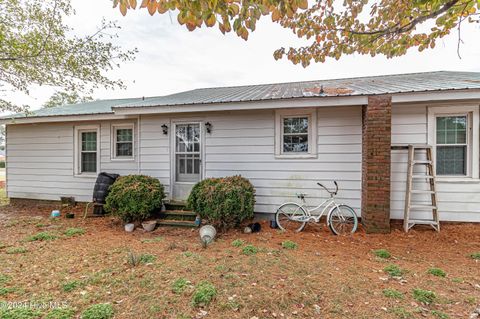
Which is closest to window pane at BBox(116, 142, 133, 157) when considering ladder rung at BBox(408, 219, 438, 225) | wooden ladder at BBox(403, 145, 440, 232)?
wooden ladder at BBox(403, 145, 440, 232)

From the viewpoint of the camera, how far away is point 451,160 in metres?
4.79

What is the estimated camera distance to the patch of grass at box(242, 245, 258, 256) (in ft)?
12.1

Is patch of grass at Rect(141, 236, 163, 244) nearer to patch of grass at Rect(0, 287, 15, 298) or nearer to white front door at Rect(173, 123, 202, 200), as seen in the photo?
white front door at Rect(173, 123, 202, 200)

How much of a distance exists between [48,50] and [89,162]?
3204 mm

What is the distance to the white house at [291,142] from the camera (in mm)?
4477

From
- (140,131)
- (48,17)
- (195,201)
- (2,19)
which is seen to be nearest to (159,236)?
(195,201)

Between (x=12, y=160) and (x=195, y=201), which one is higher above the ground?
(x=12, y=160)

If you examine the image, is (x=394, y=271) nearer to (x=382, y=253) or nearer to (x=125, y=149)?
(x=382, y=253)

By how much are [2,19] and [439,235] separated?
38.0 feet

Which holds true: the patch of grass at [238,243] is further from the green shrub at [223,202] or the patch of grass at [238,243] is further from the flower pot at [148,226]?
the flower pot at [148,226]

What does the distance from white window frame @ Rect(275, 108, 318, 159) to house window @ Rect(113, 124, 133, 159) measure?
433 cm

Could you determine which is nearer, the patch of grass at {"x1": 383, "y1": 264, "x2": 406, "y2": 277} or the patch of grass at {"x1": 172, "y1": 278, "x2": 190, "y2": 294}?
the patch of grass at {"x1": 172, "y1": 278, "x2": 190, "y2": 294}

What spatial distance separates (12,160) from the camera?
7785mm

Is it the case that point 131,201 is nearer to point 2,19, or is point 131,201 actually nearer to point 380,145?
point 380,145
